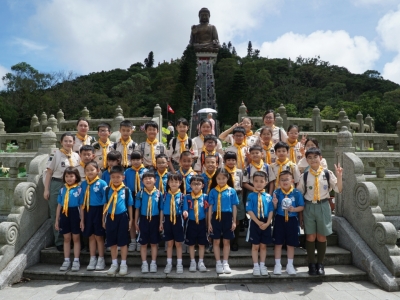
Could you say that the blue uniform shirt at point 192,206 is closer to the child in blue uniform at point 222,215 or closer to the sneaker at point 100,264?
the child in blue uniform at point 222,215

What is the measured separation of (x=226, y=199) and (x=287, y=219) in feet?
3.11

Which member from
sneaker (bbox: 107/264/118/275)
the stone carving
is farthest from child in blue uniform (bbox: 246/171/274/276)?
the stone carving

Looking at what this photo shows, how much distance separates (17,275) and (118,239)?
1.64 metres

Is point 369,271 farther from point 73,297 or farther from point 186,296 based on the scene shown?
point 73,297

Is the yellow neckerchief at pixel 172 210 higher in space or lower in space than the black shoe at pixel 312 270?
higher

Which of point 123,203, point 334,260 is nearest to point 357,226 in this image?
point 334,260

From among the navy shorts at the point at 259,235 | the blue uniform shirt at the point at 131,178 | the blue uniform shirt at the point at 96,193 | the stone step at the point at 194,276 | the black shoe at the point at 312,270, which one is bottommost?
the stone step at the point at 194,276

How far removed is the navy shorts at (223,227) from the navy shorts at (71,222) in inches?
81.5

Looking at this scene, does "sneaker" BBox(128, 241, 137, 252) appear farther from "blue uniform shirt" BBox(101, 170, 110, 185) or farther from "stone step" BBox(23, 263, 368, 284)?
"blue uniform shirt" BBox(101, 170, 110, 185)

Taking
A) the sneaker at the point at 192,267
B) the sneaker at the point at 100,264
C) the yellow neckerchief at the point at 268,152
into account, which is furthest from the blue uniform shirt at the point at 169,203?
the yellow neckerchief at the point at 268,152

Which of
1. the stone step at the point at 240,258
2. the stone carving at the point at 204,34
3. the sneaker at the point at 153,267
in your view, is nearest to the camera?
the sneaker at the point at 153,267

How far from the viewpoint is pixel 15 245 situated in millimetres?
4891

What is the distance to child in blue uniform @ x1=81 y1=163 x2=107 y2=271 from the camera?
476cm

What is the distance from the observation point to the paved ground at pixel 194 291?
13.6 feet
